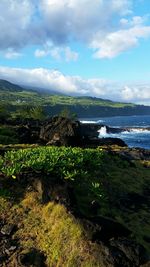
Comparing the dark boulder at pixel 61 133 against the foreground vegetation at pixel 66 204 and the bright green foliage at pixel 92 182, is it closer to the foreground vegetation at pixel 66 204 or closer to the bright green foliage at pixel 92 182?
the bright green foliage at pixel 92 182

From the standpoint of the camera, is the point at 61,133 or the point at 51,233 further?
the point at 61,133

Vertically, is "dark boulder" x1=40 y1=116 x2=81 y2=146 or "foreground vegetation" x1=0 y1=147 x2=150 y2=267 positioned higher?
"foreground vegetation" x1=0 y1=147 x2=150 y2=267

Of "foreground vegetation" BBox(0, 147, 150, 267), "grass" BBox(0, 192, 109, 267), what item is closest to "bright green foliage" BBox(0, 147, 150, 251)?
"foreground vegetation" BBox(0, 147, 150, 267)

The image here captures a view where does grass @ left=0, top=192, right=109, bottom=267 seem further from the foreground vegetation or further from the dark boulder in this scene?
the dark boulder

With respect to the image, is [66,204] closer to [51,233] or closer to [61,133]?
[51,233]

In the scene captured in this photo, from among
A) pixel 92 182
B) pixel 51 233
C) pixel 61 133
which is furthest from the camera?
pixel 61 133

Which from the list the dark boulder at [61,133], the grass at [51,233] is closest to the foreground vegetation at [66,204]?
the grass at [51,233]

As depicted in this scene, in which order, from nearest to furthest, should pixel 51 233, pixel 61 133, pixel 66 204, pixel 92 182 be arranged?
pixel 51 233
pixel 66 204
pixel 92 182
pixel 61 133

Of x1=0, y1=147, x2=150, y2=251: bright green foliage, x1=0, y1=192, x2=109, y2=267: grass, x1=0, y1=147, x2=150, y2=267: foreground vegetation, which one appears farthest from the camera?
x1=0, y1=147, x2=150, y2=251: bright green foliage

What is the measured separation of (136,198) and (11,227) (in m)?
8.50

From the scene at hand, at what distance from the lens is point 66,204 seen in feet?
65.6

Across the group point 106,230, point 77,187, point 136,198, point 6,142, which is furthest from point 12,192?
point 6,142

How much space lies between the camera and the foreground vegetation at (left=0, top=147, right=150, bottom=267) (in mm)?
17953

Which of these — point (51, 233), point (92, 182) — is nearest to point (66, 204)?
point (51, 233)
